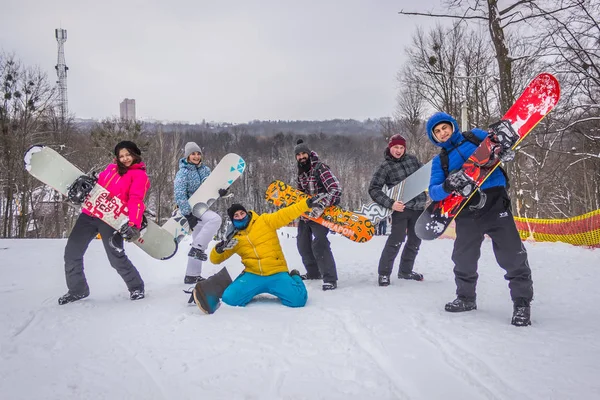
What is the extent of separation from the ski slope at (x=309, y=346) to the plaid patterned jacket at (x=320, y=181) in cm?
126

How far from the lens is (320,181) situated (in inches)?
205

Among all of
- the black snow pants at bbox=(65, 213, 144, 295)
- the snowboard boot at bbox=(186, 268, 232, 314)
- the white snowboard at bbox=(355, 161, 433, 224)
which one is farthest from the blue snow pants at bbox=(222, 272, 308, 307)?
the white snowboard at bbox=(355, 161, 433, 224)

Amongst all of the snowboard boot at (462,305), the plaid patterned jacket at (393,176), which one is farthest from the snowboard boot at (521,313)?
the plaid patterned jacket at (393,176)

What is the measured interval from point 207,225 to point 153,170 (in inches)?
1182

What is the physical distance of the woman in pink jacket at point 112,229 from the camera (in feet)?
13.9

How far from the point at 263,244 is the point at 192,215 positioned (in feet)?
5.36

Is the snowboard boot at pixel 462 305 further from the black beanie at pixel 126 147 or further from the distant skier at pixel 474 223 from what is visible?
the black beanie at pixel 126 147

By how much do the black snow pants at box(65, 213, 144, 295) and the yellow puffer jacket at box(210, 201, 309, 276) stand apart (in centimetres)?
103

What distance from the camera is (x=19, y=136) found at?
21375 mm

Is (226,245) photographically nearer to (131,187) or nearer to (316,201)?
(316,201)

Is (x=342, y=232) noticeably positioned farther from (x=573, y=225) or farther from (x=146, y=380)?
(x=573, y=225)

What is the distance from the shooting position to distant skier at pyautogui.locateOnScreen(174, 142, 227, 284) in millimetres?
5238

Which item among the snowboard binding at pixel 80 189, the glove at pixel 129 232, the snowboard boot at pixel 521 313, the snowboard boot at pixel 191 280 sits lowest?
the snowboard boot at pixel 191 280

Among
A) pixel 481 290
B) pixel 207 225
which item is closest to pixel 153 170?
pixel 207 225
